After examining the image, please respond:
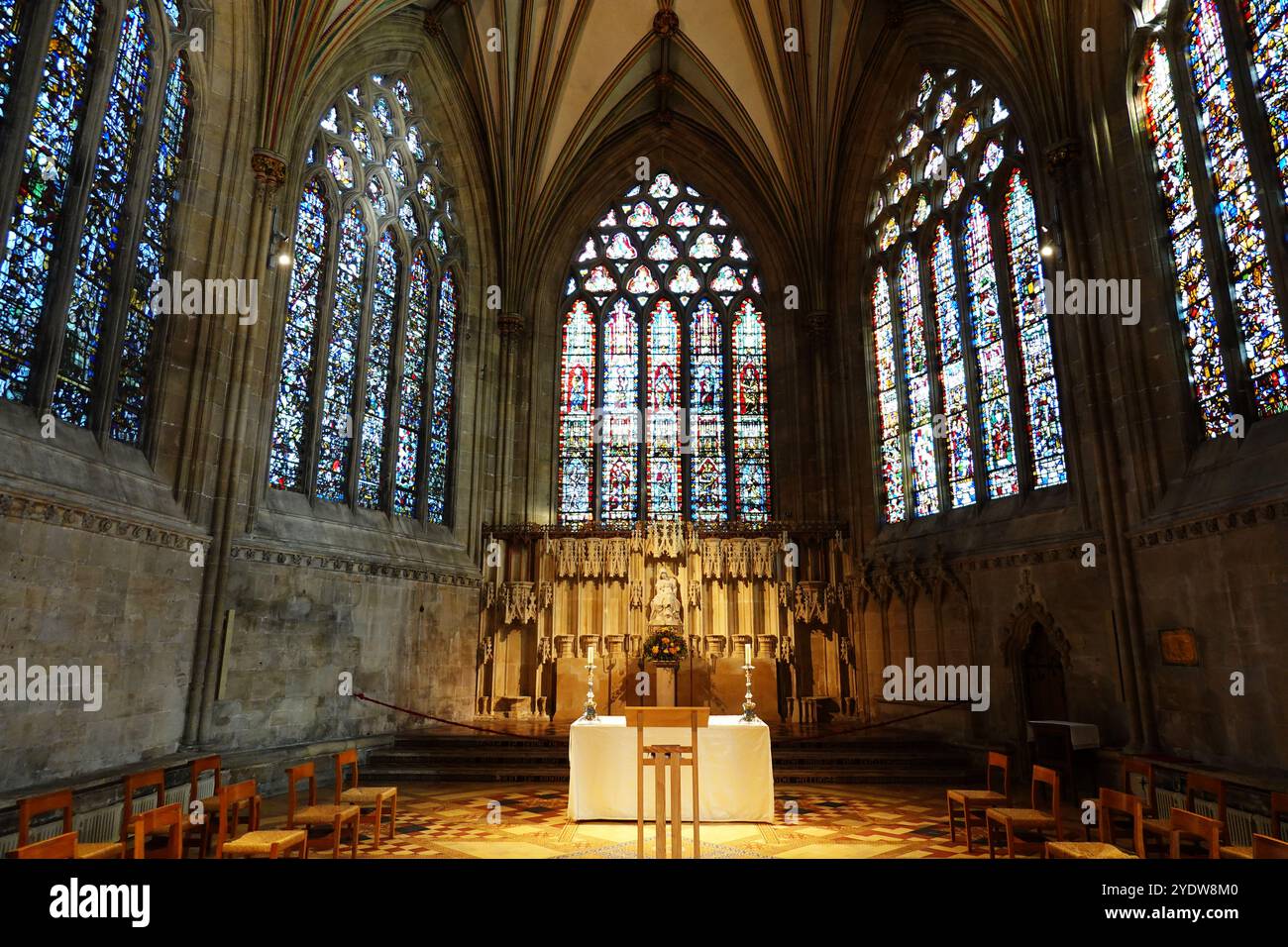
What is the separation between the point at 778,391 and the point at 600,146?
26.6 ft

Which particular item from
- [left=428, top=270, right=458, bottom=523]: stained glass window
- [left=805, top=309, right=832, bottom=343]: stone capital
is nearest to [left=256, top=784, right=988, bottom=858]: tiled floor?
[left=428, top=270, right=458, bottom=523]: stained glass window

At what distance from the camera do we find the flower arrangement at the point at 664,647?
47.9 feet

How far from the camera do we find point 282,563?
12008 mm

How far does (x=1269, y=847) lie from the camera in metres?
4.15

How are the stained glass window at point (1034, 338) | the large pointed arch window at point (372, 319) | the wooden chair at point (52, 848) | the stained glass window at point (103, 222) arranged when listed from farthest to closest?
the large pointed arch window at point (372, 319) < the stained glass window at point (1034, 338) < the stained glass window at point (103, 222) < the wooden chair at point (52, 848)

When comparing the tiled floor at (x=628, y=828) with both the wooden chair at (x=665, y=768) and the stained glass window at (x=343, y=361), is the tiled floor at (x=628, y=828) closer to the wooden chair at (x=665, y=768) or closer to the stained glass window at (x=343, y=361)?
the wooden chair at (x=665, y=768)

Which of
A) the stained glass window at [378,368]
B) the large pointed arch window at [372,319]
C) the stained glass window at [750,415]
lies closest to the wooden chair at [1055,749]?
the stained glass window at [750,415]

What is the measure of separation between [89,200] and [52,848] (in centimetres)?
836

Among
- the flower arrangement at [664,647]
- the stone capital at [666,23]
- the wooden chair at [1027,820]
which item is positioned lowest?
the wooden chair at [1027,820]

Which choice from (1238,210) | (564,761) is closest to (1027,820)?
(564,761)

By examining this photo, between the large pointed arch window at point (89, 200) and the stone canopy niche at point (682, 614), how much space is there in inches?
315

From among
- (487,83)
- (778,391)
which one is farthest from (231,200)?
(778,391)
